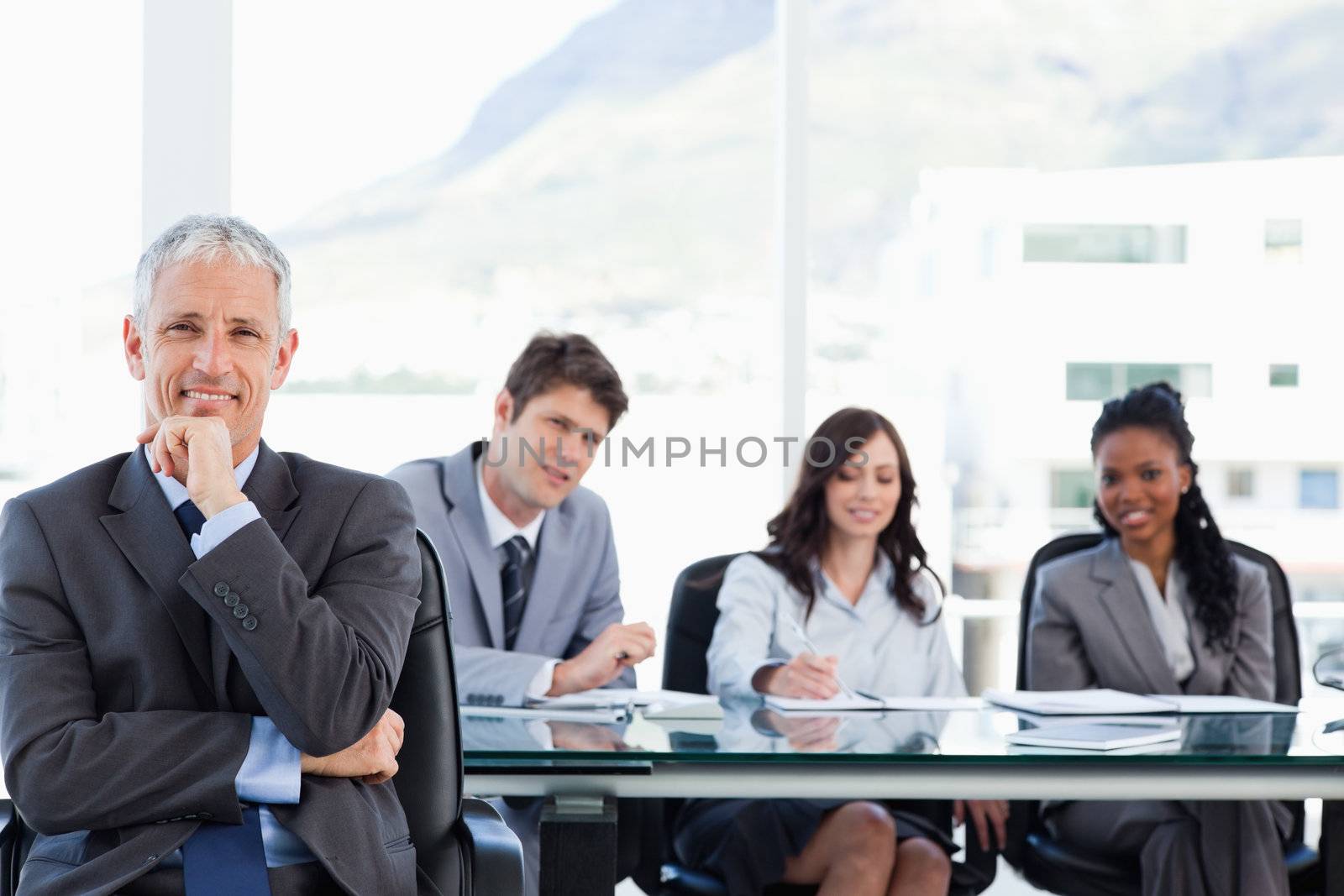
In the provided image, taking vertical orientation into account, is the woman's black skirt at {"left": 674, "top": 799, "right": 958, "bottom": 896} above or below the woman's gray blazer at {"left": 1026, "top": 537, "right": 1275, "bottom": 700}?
below

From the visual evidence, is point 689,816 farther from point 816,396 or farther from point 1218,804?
point 816,396

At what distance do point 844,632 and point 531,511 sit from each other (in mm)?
710

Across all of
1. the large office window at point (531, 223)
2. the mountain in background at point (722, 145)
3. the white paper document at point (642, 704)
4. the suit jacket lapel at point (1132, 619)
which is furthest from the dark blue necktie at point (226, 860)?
the mountain in background at point (722, 145)

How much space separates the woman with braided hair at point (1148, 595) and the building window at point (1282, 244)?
153cm

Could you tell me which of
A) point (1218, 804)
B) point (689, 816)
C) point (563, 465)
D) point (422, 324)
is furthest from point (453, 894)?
point (422, 324)

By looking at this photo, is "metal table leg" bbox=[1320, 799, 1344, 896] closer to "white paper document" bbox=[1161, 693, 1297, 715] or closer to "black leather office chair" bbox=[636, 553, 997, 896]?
"white paper document" bbox=[1161, 693, 1297, 715]

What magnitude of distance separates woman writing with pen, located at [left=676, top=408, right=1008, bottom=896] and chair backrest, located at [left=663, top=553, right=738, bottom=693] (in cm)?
4

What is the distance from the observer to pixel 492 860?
163 centimetres

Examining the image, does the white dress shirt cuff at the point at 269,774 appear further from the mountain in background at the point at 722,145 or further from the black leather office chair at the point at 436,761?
the mountain in background at the point at 722,145

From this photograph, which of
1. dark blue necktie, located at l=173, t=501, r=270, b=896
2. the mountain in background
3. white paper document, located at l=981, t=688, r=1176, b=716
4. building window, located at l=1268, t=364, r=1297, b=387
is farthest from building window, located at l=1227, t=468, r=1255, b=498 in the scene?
dark blue necktie, located at l=173, t=501, r=270, b=896

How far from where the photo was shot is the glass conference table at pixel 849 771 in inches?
76.2

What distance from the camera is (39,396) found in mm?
4012

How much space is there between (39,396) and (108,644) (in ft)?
9.26

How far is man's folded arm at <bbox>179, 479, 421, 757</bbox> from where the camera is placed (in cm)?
143
